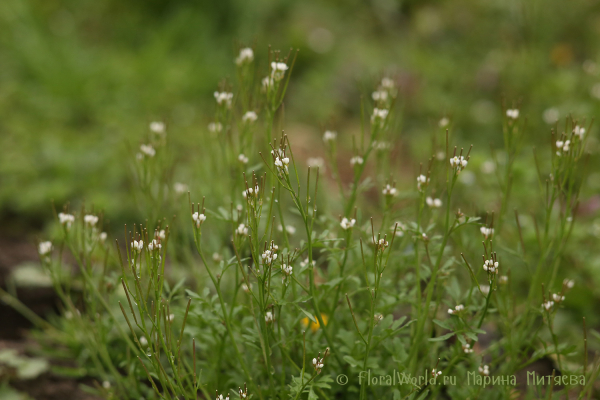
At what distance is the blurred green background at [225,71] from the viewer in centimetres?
311

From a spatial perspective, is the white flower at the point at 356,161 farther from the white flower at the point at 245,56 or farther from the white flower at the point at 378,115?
the white flower at the point at 245,56

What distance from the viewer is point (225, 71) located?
15.6 feet

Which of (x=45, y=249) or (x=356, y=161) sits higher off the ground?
(x=356, y=161)

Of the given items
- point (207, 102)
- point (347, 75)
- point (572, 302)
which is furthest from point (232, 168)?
point (347, 75)

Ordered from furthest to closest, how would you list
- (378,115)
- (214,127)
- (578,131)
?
A: (214,127) → (378,115) → (578,131)

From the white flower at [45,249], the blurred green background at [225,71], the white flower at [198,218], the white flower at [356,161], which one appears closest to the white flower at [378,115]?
the white flower at [356,161]

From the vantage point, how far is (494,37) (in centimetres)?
498

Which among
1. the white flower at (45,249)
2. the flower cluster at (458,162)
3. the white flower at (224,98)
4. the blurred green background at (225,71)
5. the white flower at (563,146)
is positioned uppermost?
the blurred green background at (225,71)

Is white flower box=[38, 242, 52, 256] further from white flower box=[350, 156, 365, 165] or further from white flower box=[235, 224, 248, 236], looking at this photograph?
white flower box=[350, 156, 365, 165]

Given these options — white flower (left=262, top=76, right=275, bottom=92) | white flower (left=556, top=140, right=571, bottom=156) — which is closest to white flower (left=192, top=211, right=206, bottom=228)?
white flower (left=262, top=76, right=275, bottom=92)

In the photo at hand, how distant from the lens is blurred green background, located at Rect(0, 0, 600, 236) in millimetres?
3107

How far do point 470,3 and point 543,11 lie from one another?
0.94 meters

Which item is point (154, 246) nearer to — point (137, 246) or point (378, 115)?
point (137, 246)

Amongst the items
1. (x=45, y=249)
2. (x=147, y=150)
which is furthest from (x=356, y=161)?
(x=45, y=249)
